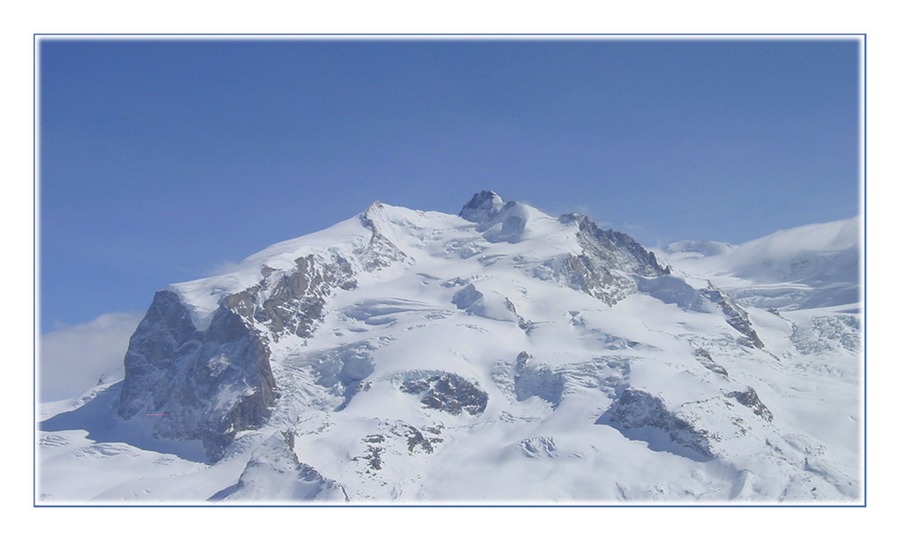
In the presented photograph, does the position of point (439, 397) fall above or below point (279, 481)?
above

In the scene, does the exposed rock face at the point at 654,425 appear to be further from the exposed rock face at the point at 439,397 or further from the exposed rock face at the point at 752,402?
the exposed rock face at the point at 439,397

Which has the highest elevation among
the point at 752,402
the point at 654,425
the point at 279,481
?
the point at 752,402

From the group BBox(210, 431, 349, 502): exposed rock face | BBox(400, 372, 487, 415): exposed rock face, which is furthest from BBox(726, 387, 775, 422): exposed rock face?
BBox(210, 431, 349, 502): exposed rock face

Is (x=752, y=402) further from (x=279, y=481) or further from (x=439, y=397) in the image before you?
(x=279, y=481)

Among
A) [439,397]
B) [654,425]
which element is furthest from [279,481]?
[654,425]

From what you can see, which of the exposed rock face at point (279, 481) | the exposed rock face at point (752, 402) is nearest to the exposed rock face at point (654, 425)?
the exposed rock face at point (752, 402)

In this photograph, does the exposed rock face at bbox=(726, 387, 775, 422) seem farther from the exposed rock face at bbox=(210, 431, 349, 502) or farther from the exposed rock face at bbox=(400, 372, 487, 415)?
the exposed rock face at bbox=(210, 431, 349, 502)

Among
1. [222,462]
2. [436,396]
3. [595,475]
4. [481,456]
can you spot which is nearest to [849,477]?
[595,475]

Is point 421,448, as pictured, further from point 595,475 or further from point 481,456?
point 595,475

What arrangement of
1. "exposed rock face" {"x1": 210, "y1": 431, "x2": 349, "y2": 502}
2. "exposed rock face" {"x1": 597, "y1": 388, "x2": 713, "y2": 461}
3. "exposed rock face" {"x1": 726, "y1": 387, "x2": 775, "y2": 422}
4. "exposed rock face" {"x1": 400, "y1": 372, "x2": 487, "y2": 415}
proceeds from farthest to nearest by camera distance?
"exposed rock face" {"x1": 400, "y1": 372, "x2": 487, "y2": 415} < "exposed rock face" {"x1": 726, "y1": 387, "x2": 775, "y2": 422} < "exposed rock face" {"x1": 597, "y1": 388, "x2": 713, "y2": 461} < "exposed rock face" {"x1": 210, "y1": 431, "x2": 349, "y2": 502}
